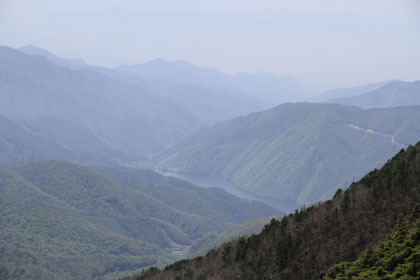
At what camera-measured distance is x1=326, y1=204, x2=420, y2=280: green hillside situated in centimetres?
2522

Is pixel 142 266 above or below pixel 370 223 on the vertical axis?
below

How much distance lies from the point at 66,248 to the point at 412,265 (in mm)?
115091

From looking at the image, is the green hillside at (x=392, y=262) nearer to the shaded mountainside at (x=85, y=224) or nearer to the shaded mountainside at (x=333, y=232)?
the shaded mountainside at (x=333, y=232)

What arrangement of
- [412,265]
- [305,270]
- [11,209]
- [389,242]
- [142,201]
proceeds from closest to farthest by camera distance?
1. [412,265]
2. [389,242]
3. [305,270]
4. [11,209]
5. [142,201]

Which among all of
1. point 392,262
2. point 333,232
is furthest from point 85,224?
point 392,262

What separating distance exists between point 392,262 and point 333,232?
13.1 metres

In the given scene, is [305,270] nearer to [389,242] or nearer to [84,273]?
[389,242]

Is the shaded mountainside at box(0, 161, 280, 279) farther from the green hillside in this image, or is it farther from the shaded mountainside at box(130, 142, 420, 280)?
the green hillside

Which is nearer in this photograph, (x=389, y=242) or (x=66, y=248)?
(x=389, y=242)

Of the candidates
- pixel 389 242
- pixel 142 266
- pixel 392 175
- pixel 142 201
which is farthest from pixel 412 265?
pixel 142 201

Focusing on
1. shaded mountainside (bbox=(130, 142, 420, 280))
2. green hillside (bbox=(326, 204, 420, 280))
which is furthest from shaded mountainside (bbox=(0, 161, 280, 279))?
green hillside (bbox=(326, 204, 420, 280))

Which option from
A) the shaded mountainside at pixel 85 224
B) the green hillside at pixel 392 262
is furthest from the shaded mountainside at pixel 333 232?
the shaded mountainside at pixel 85 224

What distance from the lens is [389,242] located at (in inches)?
1171

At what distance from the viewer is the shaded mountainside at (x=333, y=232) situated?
36319 mm
